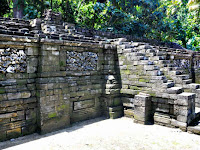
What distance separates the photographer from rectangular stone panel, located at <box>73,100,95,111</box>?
6881mm

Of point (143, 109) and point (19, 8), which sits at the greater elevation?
point (19, 8)

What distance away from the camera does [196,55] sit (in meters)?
12.9

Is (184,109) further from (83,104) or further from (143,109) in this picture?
(83,104)

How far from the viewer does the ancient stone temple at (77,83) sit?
5.36 metres

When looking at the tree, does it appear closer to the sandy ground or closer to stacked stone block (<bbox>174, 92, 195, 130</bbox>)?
the sandy ground

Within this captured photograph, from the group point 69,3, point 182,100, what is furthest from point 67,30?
point 69,3

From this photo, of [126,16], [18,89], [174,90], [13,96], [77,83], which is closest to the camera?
[13,96]

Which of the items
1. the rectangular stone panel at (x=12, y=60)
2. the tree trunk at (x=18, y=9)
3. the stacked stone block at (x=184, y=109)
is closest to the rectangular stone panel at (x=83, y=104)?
the rectangular stone panel at (x=12, y=60)

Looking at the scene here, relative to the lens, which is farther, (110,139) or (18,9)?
(18,9)

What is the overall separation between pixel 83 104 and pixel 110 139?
215 cm

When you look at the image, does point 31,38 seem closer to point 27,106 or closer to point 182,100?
point 27,106

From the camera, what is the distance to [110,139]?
546 centimetres

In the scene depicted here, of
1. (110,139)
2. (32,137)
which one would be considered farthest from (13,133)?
(110,139)

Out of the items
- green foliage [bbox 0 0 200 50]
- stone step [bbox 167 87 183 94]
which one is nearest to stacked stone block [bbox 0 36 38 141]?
stone step [bbox 167 87 183 94]
